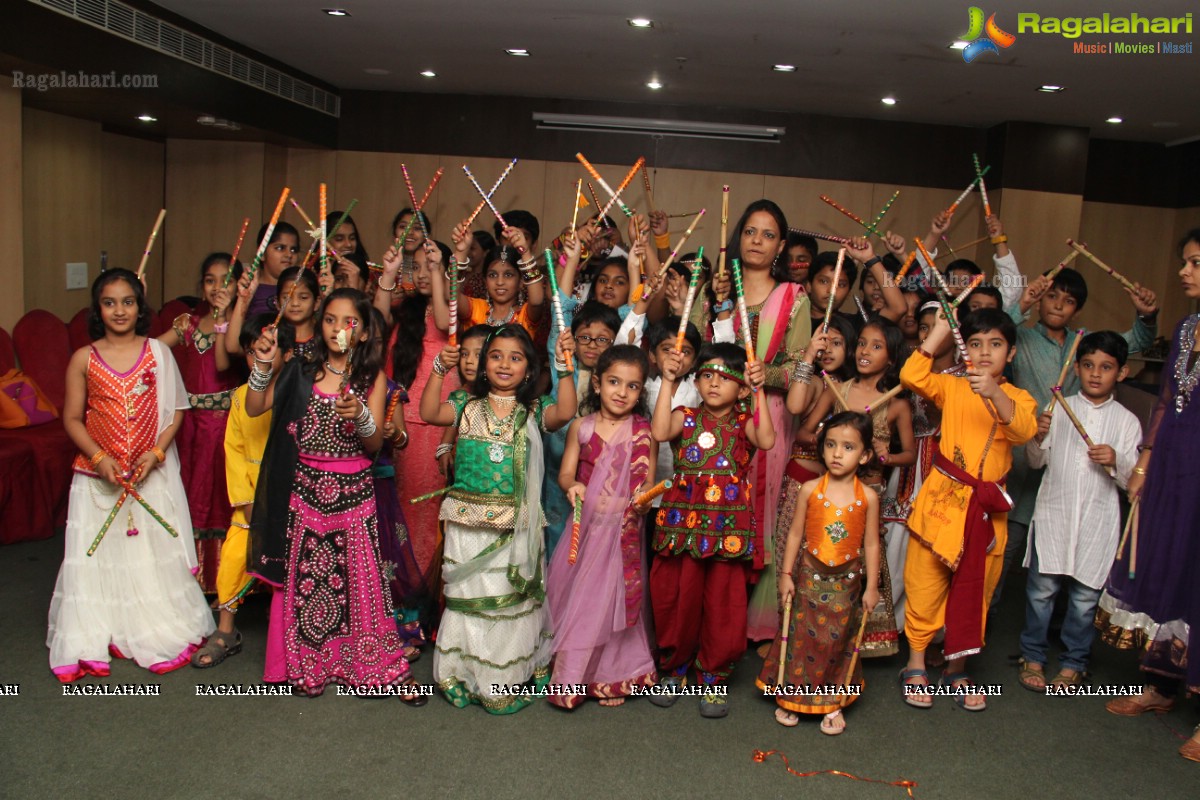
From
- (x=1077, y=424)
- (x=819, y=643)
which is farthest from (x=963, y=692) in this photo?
(x=1077, y=424)

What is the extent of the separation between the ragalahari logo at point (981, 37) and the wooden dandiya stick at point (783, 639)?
95.9 inches

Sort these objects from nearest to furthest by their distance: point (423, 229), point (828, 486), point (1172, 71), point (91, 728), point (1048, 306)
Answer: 1. point (91, 728)
2. point (828, 486)
3. point (1048, 306)
4. point (423, 229)
5. point (1172, 71)

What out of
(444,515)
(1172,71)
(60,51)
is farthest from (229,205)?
(1172,71)

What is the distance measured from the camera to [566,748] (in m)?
2.74

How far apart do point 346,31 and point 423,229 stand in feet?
4.48

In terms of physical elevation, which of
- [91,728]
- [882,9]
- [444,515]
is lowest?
[91,728]

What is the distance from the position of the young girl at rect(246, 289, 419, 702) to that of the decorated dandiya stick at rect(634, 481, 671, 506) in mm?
807

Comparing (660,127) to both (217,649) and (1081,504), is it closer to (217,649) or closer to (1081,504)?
(1081,504)

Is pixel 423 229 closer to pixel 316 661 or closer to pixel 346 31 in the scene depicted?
pixel 346 31

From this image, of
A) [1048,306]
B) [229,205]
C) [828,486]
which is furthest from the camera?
[229,205]

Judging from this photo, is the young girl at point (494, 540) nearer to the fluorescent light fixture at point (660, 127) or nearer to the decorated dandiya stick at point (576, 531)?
the decorated dandiya stick at point (576, 531)

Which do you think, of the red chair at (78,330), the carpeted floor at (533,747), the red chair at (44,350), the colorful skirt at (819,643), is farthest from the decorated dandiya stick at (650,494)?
the red chair at (78,330)

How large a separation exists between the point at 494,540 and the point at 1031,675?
→ 1941mm

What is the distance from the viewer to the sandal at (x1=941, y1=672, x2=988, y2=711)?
3.16 meters
